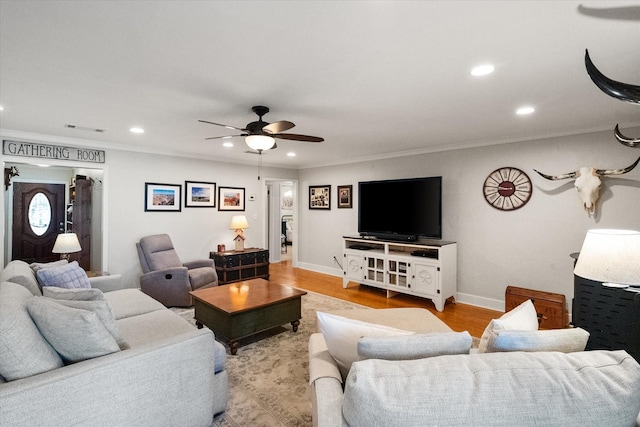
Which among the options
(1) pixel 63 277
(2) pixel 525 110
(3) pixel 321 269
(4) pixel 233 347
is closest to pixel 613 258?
(2) pixel 525 110

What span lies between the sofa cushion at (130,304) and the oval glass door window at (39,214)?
504 centimetres

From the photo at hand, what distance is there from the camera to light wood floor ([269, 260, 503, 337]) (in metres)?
3.78

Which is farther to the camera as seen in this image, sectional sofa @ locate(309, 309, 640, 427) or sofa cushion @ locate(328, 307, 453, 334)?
sofa cushion @ locate(328, 307, 453, 334)

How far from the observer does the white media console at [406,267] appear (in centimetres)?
427

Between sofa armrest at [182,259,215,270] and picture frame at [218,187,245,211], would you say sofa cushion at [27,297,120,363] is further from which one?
picture frame at [218,187,245,211]

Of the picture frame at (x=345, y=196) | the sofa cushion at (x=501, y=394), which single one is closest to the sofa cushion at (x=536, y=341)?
the sofa cushion at (x=501, y=394)

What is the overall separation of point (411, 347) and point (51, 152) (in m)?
5.05

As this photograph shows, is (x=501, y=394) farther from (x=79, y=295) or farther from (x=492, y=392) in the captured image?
(x=79, y=295)

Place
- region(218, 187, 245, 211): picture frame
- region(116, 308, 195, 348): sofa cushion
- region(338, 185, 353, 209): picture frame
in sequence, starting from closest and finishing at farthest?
region(116, 308, 195, 348): sofa cushion < region(218, 187, 245, 211): picture frame < region(338, 185, 353, 209): picture frame

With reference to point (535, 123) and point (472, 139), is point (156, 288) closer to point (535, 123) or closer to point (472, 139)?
point (472, 139)

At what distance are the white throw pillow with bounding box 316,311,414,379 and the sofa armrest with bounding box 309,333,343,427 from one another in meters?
0.05

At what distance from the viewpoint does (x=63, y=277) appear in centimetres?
257

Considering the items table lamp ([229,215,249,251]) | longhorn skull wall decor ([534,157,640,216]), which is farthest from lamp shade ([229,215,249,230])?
longhorn skull wall decor ([534,157,640,216])

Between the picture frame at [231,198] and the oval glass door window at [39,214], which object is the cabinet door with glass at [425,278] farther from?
the oval glass door window at [39,214]
